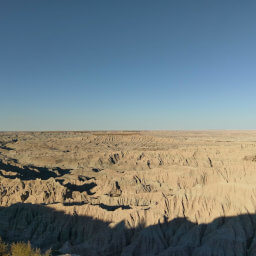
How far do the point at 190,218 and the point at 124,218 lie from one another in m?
7.62

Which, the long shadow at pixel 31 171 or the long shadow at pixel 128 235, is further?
the long shadow at pixel 31 171

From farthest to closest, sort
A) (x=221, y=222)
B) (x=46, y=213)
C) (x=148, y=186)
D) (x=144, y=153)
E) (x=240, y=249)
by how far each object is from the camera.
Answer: (x=144, y=153)
(x=148, y=186)
(x=46, y=213)
(x=221, y=222)
(x=240, y=249)

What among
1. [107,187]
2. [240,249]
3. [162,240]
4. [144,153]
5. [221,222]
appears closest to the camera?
[240,249]

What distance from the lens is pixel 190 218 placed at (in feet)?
98.5

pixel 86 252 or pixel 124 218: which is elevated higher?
pixel 124 218

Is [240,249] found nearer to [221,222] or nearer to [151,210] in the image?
[221,222]

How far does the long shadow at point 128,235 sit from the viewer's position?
25.1 metres

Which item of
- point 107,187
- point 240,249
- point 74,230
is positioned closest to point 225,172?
point 107,187

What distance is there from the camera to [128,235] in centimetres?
2809

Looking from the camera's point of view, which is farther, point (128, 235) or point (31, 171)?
point (31, 171)

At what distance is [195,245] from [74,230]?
13.5m

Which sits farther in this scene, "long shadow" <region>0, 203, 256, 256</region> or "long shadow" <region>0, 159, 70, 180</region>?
"long shadow" <region>0, 159, 70, 180</region>

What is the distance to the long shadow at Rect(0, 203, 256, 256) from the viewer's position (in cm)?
2508

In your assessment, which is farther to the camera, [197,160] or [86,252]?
[197,160]
